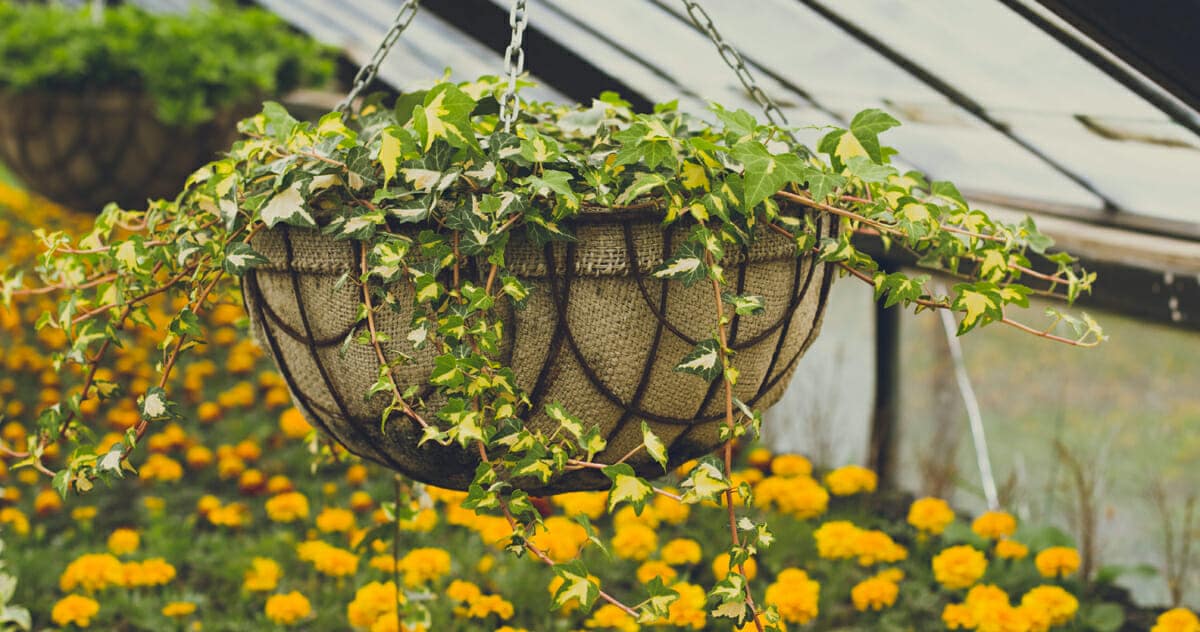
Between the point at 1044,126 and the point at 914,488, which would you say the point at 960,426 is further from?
the point at 1044,126

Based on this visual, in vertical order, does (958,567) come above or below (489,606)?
above

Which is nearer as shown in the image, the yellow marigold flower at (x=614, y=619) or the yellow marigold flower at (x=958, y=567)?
the yellow marigold flower at (x=614, y=619)

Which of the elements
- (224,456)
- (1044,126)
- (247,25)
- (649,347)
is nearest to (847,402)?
(1044,126)

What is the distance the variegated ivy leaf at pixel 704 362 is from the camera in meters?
0.77

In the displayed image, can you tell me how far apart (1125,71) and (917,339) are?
1.60 m

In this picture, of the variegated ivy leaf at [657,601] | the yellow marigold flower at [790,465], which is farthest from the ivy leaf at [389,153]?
the yellow marigold flower at [790,465]

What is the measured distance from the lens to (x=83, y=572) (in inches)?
66.1

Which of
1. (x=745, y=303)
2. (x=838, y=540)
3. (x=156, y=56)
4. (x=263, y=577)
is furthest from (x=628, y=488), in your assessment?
(x=156, y=56)

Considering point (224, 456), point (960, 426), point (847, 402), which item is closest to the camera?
point (224, 456)

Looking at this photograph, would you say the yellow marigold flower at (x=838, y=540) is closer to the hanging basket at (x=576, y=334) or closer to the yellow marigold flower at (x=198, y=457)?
the hanging basket at (x=576, y=334)

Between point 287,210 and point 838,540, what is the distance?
1244 millimetres

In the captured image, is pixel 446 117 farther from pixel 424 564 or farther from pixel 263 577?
pixel 263 577

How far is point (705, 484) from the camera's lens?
0.73m

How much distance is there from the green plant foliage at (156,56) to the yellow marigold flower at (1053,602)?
2240 millimetres
